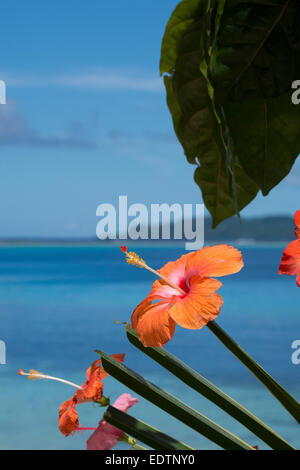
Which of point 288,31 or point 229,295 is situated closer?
point 288,31

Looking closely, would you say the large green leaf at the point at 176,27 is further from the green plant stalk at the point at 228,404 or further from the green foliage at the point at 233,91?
the green plant stalk at the point at 228,404

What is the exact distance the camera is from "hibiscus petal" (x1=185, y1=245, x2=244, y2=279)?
0.95ft

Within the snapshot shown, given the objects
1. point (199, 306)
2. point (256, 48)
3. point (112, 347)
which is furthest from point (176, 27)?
point (112, 347)

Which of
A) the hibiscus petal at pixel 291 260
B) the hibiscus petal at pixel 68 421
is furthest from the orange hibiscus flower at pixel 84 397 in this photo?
the hibiscus petal at pixel 291 260

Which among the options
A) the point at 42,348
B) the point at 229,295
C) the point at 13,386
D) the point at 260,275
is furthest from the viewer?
the point at 260,275

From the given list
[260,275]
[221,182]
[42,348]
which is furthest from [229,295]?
[221,182]

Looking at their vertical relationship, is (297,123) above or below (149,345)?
above

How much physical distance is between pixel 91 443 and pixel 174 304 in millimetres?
102

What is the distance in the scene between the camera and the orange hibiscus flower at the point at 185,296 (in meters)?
0.27

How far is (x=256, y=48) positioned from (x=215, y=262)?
111mm

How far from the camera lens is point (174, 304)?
283mm

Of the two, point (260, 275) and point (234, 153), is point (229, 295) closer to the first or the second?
point (260, 275)
